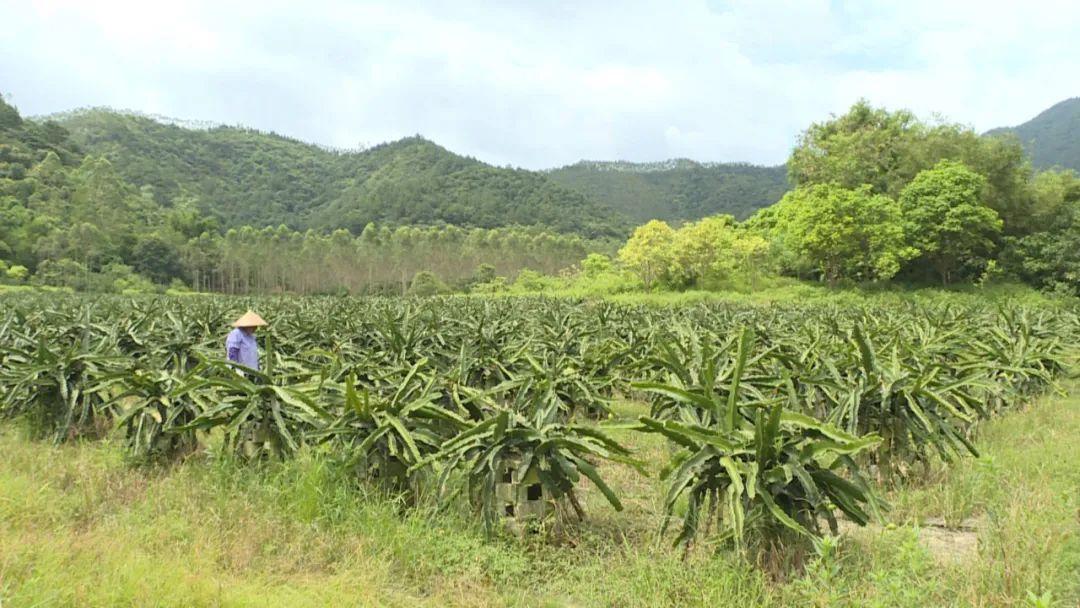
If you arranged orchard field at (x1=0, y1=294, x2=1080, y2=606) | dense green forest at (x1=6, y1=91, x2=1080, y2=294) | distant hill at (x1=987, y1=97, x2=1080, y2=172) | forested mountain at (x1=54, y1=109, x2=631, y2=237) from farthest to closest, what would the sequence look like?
distant hill at (x1=987, y1=97, x2=1080, y2=172) → forested mountain at (x1=54, y1=109, x2=631, y2=237) → dense green forest at (x1=6, y1=91, x2=1080, y2=294) → orchard field at (x1=0, y1=294, x2=1080, y2=606)

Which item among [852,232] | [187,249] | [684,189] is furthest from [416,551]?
[684,189]

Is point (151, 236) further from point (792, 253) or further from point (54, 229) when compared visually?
point (792, 253)

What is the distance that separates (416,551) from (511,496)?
0.63 m

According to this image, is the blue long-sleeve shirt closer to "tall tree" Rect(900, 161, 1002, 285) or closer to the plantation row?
the plantation row

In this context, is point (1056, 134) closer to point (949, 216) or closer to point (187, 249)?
point (949, 216)

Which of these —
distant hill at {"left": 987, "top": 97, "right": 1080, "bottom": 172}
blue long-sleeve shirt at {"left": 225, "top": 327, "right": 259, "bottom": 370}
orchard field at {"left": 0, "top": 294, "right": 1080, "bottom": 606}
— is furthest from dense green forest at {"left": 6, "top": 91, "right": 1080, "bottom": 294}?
distant hill at {"left": 987, "top": 97, "right": 1080, "bottom": 172}

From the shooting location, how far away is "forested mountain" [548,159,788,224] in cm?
11962

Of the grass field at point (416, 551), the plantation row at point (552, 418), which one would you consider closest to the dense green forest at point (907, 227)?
the plantation row at point (552, 418)

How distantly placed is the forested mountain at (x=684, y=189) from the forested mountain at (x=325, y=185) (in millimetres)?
13783


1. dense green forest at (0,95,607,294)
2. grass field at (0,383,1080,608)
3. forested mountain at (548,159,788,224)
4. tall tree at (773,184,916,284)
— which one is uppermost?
forested mountain at (548,159,788,224)

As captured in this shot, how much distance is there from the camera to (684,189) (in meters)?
133

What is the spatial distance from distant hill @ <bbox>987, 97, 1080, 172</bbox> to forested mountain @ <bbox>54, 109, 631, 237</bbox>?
77.6 metres

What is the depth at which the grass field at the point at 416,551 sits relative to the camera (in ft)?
9.18

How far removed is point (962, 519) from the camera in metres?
4.27
